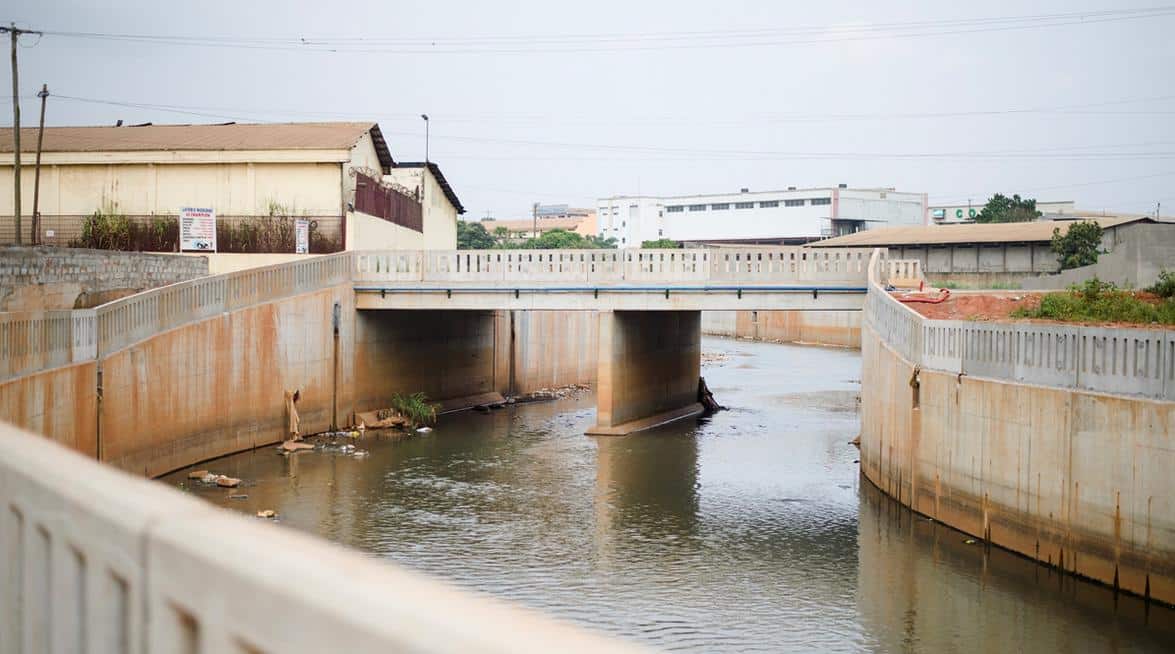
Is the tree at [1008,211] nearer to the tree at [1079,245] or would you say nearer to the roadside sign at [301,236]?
the tree at [1079,245]

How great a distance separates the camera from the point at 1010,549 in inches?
741

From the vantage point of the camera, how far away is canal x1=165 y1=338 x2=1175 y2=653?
1638 centimetres

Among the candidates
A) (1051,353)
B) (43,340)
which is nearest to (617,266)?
(1051,353)

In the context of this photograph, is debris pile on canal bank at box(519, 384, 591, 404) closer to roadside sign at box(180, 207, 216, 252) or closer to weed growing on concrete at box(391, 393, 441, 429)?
weed growing on concrete at box(391, 393, 441, 429)

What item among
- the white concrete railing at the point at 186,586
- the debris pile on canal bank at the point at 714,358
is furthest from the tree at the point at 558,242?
the white concrete railing at the point at 186,586

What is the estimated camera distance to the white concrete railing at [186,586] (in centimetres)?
216

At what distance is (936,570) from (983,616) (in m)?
2.15

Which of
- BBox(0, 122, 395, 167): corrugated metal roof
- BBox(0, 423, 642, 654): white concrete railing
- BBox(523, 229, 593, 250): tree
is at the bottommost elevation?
BBox(0, 423, 642, 654): white concrete railing

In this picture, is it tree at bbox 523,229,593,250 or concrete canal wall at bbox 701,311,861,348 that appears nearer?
concrete canal wall at bbox 701,311,861,348

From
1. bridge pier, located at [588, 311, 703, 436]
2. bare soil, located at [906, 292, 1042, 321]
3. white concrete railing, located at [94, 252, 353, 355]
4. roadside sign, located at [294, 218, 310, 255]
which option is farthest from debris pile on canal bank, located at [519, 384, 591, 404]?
bare soil, located at [906, 292, 1042, 321]

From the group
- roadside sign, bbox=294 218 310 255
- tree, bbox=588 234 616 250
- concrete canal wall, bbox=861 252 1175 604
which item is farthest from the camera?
tree, bbox=588 234 616 250

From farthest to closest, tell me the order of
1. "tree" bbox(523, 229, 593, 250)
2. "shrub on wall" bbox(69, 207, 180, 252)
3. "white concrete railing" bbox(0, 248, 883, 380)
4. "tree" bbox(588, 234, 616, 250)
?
"tree" bbox(588, 234, 616, 250) → "tree" bbox(523, 229, 593, 250) → "shrub on wall" bbox(69, 207, 180, 252) → "white concrete railing" bbox(0, 248, 883, 380)

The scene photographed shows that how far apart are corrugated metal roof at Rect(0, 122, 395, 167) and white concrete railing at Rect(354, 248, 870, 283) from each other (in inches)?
210

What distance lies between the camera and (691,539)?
21375mm
